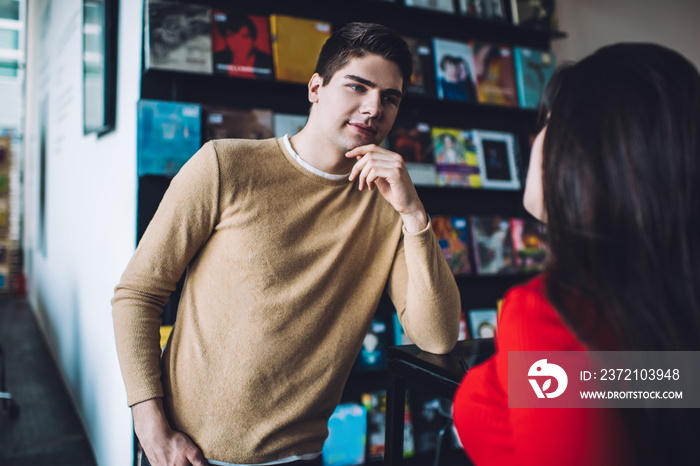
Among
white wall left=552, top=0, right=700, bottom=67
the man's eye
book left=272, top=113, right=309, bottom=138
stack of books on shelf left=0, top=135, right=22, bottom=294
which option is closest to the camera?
the man's eye

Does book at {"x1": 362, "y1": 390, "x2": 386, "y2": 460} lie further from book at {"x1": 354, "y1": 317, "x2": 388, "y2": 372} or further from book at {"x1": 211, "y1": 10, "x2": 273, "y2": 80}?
book at {"x1": 211, "y1": 10, "x2": 273, "y2": 80}

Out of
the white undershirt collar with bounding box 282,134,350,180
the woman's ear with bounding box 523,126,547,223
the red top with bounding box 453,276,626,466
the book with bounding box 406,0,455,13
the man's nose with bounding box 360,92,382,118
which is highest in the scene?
the book with bounding box 406,0,455,13

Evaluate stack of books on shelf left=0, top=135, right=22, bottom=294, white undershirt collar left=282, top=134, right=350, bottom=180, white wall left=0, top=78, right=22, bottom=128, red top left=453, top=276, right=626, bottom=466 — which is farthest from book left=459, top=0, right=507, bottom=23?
white wall left=0, top=78, right=22, bottom=128

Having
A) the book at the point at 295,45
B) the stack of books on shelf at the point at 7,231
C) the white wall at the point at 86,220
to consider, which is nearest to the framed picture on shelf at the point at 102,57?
the white wall at the point at 86,220

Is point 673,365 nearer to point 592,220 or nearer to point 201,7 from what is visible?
point 592,220

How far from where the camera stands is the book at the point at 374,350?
222 cm

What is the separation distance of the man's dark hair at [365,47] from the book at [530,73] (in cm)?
156

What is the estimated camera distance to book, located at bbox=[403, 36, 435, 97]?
94.9 inches

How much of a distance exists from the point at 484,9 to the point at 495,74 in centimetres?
34

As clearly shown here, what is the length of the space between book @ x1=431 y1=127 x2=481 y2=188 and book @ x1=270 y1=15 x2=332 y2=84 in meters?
0.72

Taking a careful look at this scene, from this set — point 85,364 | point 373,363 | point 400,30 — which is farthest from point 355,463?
point 400,30

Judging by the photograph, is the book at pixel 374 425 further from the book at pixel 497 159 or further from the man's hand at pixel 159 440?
the man's hand at pixel 159 440

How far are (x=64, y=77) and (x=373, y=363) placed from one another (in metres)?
2.90

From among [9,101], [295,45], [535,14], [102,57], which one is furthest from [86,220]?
[9,101]
